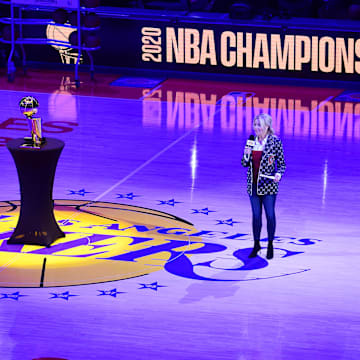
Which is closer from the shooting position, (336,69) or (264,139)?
(264,139)

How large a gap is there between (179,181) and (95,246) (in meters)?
2.71

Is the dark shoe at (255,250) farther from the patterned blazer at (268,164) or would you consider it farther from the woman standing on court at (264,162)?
the patterned blazer at (268,164)

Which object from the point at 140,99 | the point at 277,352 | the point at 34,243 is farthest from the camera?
the point at 140,99

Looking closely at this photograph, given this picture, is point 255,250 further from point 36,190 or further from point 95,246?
point 36,190

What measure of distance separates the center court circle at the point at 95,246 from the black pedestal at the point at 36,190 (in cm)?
11

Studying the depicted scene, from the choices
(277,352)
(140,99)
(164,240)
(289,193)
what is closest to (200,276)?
(164,240)

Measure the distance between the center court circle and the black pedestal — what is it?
115mm

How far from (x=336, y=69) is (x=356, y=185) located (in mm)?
6060

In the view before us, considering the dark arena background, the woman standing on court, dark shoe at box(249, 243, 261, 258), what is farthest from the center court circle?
the woman standing on court

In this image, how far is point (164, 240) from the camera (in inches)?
375

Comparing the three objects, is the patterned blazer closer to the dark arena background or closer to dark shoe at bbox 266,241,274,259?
dark shoe at bbox 266,241,274,259

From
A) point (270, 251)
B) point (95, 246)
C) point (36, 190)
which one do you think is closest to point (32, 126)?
point (36, 190)

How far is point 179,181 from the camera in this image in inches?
464

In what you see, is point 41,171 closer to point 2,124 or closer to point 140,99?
point 2,124
